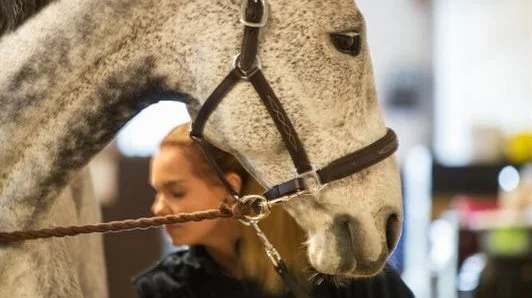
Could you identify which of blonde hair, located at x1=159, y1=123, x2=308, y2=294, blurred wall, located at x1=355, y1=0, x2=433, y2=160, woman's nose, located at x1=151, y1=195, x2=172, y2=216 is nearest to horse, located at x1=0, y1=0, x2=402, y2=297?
blonde hair, located at x1=159, y1=123, x2=308, y2=294

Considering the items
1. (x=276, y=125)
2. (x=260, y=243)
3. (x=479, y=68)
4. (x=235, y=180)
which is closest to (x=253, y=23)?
(x=276, y=125)

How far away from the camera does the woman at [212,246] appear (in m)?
1.35

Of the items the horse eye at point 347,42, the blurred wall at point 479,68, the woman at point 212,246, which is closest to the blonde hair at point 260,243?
the woman at point 212,246

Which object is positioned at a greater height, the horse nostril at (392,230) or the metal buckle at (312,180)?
the metal buckle at (312,180)

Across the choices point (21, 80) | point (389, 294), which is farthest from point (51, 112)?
point (389, 294)

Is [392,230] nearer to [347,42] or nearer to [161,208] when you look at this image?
[347,42]

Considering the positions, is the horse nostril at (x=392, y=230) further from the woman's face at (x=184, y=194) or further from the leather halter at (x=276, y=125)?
the woman's face at (x=184, y=194)

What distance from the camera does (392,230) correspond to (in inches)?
43.6

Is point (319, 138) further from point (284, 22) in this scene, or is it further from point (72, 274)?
point (72, 274)

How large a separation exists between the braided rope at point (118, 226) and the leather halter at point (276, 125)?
5cm

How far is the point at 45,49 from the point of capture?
3.31ft

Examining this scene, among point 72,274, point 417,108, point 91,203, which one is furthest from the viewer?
point 417,108

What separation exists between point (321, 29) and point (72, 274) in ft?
1.48

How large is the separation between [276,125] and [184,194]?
476 mm
